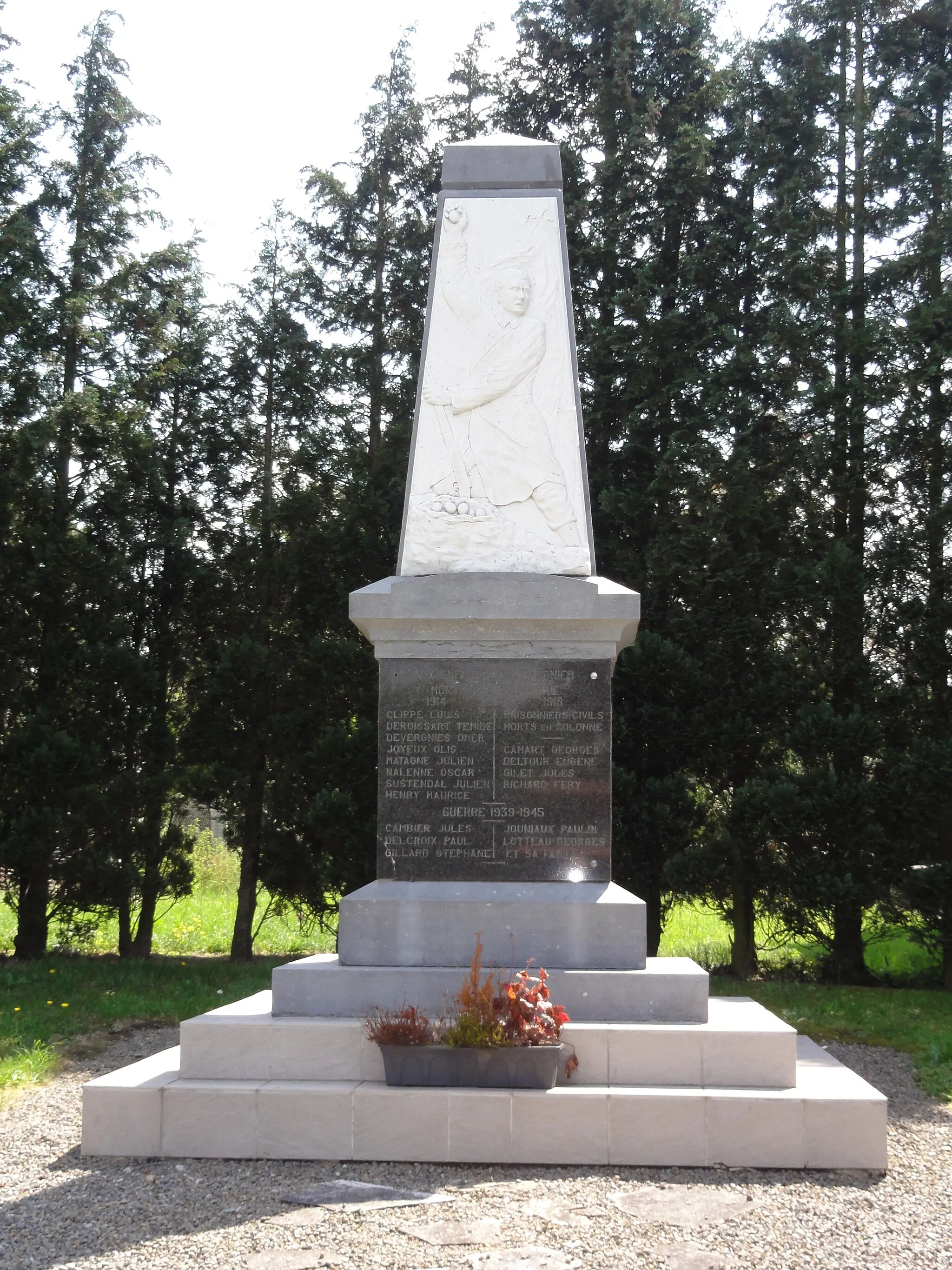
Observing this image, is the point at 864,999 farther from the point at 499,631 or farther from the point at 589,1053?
the point at 499,631

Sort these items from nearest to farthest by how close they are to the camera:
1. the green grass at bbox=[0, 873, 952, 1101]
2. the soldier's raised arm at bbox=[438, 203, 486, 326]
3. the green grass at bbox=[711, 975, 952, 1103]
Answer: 1. the soldier's raised arm at bbox=[438, 203, 486, 326]
2. the green grass at bbox=[711, 975, 952, 1103]
3. the green grass at bbox=[0, 873, 952, 1101]

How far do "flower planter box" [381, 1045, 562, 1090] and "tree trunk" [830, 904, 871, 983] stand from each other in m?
6.22

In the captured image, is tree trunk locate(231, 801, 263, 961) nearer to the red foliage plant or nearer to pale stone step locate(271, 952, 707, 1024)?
pale stone step locate(271, 952, 707, 1024)

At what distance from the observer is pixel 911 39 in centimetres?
1181

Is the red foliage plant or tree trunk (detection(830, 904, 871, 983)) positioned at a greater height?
the red foliage plant

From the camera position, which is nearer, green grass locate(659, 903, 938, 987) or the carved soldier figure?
the carved soldier figure

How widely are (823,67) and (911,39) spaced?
908mm

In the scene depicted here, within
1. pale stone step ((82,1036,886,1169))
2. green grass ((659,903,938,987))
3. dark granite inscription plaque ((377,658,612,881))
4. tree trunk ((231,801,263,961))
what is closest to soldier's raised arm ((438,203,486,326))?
dark granite inscription plaque ((377,658,612,881))

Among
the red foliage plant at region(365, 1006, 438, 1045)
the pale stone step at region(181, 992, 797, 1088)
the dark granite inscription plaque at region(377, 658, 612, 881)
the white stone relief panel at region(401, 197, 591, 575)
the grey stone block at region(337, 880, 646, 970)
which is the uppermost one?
the white stone relief panel at region(401, 197, 591, 575)

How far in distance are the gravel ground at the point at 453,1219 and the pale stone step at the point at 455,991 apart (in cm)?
82

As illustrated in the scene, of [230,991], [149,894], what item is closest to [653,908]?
[230,991]

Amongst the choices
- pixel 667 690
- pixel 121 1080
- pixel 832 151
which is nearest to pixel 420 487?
pixel 121 1080

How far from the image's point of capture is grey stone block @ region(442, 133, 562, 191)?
7230 mm

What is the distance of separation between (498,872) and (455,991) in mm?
716
